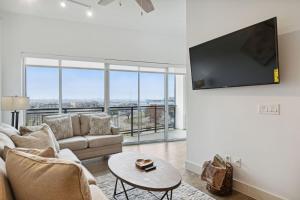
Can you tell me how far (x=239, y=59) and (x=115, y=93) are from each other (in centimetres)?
353

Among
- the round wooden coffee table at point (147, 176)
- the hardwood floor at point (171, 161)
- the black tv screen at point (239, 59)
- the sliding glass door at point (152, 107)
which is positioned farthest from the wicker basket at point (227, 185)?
the sliding glass door at point (152, 107)

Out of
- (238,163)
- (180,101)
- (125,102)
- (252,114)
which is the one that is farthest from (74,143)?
(180,101)

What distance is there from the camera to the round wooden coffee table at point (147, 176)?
A: 6.32 feet

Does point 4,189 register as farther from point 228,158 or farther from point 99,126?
point 99,126

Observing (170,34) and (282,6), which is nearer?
(282,6)

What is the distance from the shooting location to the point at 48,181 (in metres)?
0.99

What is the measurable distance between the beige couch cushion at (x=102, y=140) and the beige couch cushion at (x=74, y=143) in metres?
0.11

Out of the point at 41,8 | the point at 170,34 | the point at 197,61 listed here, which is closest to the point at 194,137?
the point at 197,61

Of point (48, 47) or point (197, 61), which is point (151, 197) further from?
point (48, 47)

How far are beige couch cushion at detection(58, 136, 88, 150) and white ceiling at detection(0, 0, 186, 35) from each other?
2.50m

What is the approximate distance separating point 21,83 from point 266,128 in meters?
4.63

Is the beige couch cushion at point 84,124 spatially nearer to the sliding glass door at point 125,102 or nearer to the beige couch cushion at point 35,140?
the sliding glass door at point 125,102

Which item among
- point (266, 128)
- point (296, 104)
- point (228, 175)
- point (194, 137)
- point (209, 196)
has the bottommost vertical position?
point (209, 196)

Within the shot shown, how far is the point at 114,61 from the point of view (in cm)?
532
